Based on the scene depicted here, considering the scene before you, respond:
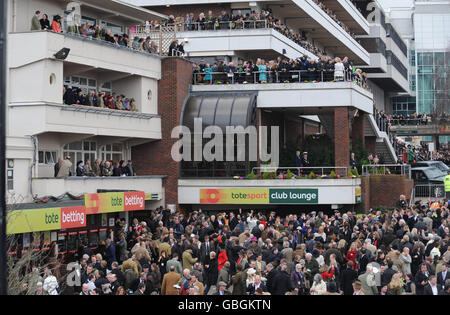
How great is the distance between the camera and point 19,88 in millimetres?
27469

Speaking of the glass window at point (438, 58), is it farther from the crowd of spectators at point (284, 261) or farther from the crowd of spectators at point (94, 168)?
the crowd of spectators at point (284, 261)

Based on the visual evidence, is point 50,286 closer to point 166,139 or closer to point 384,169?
point 166,139

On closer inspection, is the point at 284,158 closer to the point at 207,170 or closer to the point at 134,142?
the point at 207,170

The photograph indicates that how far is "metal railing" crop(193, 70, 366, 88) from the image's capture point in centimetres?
3594

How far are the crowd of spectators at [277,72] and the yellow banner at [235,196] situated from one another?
5790 mm

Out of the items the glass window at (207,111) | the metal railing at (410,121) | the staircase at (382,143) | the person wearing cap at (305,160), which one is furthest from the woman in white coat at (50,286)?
the metal railing at (410,121)

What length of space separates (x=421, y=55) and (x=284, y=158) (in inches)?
3045

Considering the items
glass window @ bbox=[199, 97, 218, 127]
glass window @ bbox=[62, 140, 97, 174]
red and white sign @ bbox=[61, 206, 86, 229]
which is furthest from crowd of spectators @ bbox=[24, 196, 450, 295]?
glass window @ bbox=[199, 97, 218, 127]

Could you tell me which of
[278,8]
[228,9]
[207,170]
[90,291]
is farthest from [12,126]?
[278,8]

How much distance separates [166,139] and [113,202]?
8.16 metres

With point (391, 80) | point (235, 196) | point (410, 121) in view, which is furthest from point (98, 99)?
point (391, 80)

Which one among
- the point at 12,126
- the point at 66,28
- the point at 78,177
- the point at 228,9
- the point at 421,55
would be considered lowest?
the point at 78,177

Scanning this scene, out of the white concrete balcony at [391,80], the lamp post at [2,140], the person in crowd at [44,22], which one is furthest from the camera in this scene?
the white concrete balcony at [391,80]

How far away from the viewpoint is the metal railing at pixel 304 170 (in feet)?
114
